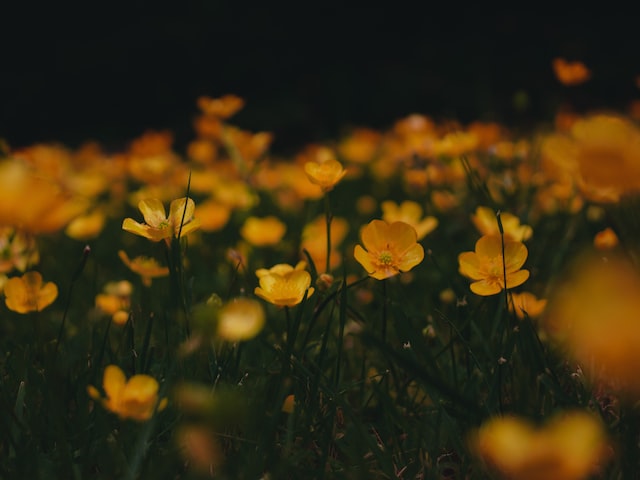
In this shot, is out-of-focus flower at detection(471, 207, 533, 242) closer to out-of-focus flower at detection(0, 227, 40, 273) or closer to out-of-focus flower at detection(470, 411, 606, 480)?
out-of-focus flower at detection(470, 411, 606, 480)

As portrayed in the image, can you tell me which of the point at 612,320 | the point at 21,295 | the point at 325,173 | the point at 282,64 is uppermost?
the point at 612,320

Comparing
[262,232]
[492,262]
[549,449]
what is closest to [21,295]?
[262,232]

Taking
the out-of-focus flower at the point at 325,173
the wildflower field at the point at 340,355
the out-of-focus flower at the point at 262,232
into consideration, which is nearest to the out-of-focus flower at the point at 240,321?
the wildflower field at the point at 340,355

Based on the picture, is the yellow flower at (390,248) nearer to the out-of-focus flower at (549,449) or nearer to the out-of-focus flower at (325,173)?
the out-of-focus flower at (325,173)

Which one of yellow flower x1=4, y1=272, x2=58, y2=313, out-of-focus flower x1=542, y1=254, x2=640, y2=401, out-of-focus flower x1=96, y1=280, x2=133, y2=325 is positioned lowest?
out-of-focus flower x1=96, y1=280, x2=133, y2=325

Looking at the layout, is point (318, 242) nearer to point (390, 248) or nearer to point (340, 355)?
point (390, 248)

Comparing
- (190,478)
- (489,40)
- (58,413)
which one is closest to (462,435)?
(190,478)

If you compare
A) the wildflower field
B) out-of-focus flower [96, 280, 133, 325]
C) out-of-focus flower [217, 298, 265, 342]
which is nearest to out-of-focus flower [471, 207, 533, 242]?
the wildflower field
